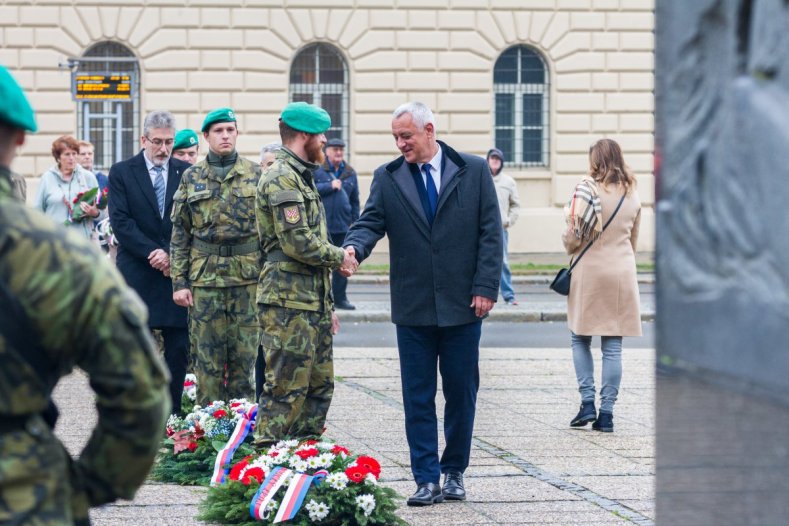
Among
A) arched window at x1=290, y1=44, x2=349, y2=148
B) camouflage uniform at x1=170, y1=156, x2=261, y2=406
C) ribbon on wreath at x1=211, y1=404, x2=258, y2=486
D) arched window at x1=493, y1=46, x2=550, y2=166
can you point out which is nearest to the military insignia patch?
ribbon on wreath at x1=211, y1=404, x2=258, y2=486

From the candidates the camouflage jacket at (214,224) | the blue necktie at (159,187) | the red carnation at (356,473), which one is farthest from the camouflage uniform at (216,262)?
the red carnation at (356,473)

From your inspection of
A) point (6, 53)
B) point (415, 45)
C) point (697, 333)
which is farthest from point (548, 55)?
point (697, 333)

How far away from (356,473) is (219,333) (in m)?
2.33

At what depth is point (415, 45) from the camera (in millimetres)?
26547

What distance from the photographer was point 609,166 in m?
9.02

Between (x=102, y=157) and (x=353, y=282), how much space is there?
675cm

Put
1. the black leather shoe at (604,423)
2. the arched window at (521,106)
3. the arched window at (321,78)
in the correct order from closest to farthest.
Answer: the black leather shoe at (604,423) < the arched window at (321,78) < the arched window at (521,106)

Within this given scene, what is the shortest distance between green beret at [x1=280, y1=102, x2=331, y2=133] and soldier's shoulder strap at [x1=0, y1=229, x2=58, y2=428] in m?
4.34

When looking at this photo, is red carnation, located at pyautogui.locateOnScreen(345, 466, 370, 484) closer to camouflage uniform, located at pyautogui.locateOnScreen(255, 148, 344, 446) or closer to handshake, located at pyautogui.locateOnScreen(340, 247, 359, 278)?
camouflage uniform, located at pyautogui.locateOnScreen(255, 148, 344, 446)

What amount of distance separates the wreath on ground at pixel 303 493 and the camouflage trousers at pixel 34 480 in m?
3.13

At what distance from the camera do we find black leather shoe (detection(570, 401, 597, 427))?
29.5ft

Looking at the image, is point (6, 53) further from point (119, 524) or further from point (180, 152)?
point (119, 524)

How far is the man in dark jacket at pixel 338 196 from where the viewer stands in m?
16.5

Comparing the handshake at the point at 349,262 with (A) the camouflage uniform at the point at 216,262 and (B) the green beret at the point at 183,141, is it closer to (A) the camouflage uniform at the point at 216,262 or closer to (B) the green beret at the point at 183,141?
(A) the camouflage uniform at the point at 216,262
